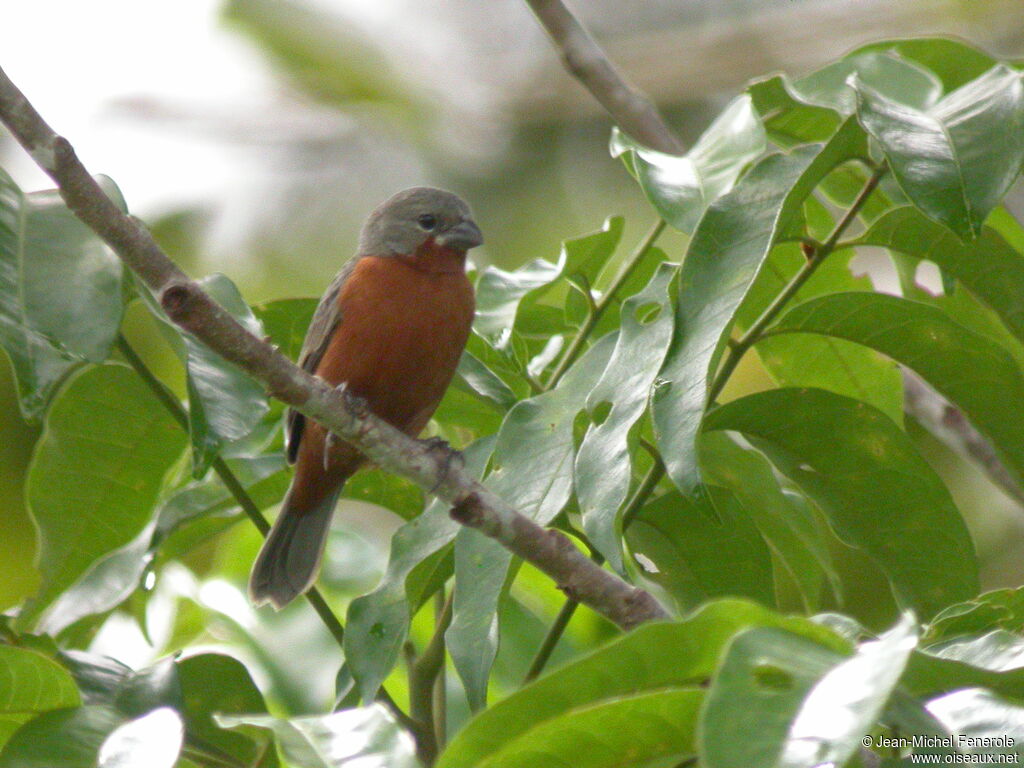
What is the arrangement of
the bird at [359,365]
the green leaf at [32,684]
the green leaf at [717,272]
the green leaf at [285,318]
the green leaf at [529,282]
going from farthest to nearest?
the bird at [359,365] → the green leaf at [285,318] → the green leaf at [529,282] → the green leaf at [32,684] → the green leaf at [717,272]

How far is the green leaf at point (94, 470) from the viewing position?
2.91 metres

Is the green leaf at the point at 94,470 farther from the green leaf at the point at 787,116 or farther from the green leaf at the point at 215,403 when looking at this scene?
the green leaf at the point at 787,116

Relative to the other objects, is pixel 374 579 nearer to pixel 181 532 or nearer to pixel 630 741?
pixel 181 532

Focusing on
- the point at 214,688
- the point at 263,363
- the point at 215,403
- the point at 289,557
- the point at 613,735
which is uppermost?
the point at 263,363

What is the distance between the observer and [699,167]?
2584 millimetres

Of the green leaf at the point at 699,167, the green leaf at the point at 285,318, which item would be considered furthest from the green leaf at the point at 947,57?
the green leaf at the point at 285,318

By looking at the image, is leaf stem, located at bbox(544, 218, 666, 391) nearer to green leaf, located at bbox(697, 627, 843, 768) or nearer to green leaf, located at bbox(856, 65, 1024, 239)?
green leaf, located at bbox(856, 65, 1024, 239)

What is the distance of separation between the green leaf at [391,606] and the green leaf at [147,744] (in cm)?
50

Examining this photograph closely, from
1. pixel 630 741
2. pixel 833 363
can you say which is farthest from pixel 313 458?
pixel 630 741

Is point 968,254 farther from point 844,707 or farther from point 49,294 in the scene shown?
point 49,294

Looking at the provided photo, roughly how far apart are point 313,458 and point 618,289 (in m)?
1.37

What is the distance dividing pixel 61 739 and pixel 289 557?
177cm

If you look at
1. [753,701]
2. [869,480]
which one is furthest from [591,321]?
[753,701]

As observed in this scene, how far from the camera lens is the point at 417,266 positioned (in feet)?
13.9
